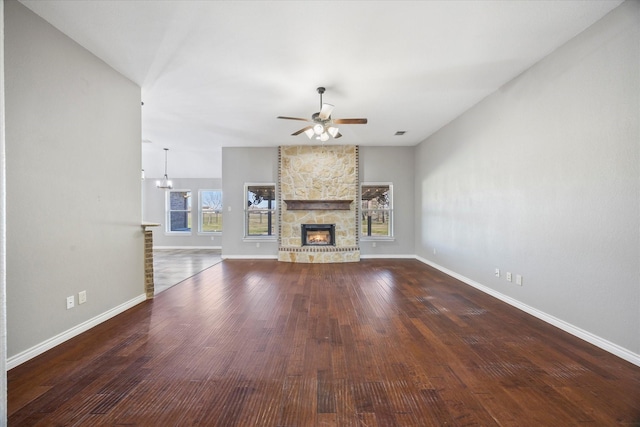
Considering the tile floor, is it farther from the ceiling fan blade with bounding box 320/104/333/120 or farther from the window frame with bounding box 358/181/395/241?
the window frame with bounding box 358/181/395/241

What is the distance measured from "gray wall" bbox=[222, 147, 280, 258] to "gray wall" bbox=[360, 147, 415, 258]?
A: 238 cm

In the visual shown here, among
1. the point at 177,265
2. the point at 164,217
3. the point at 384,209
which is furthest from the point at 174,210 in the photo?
the point at 384,209

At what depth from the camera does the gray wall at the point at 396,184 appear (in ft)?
22.7

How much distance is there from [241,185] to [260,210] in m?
0.82

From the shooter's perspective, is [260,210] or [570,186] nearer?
[570,186]

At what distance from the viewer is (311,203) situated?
674cm

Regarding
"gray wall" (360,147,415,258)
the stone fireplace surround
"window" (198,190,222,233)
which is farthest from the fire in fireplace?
"window" (198,190,222,233)

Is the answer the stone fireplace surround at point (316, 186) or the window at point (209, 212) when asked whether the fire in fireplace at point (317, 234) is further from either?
the window at point (209, 212)

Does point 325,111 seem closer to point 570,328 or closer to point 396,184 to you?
point 570,328

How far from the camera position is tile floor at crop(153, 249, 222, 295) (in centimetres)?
470

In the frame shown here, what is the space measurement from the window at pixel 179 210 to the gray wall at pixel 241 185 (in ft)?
9.53

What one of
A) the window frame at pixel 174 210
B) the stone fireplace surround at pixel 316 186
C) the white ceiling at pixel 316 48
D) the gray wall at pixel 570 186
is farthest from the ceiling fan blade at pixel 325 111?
the window frame at pixel 174 210

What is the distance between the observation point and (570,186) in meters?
2.63

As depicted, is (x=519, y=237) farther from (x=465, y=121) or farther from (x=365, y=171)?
(x=365, y=171)
